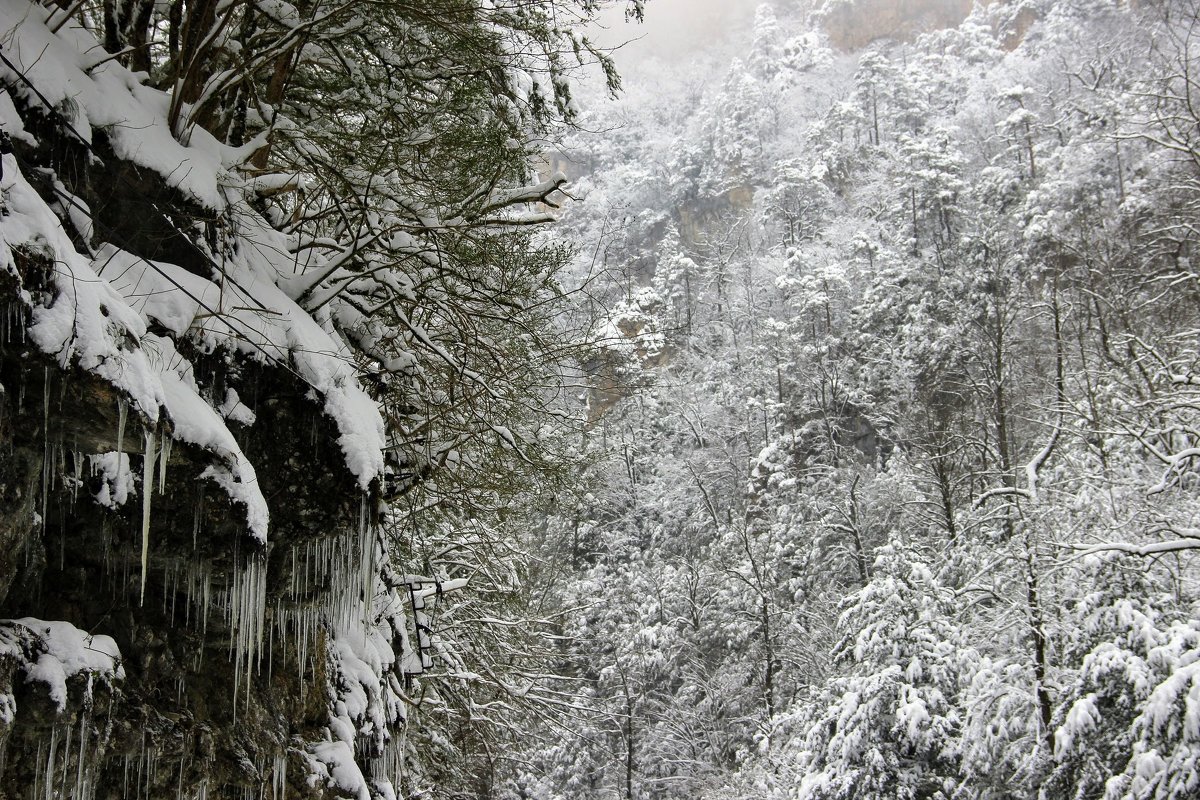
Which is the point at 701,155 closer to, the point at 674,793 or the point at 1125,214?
the point at 1125,214

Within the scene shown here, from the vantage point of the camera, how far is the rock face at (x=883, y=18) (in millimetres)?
52094

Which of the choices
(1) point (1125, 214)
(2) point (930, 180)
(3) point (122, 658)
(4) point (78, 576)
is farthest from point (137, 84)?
(2) point (930, 180)

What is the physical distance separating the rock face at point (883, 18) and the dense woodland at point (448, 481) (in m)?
35.0

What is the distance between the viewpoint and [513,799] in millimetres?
15711

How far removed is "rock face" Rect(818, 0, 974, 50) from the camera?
171ft

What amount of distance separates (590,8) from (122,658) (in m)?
4.57

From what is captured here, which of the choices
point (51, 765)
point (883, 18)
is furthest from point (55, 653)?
point (883, 18)

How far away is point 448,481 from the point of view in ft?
18.2

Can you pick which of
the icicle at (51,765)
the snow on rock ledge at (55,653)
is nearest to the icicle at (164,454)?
the snow on rock ledge at (55,653)

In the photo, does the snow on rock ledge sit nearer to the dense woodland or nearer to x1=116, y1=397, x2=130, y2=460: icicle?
the dense woodland

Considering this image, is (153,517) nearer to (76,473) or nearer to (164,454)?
(76,473)

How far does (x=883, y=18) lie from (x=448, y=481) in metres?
59.0

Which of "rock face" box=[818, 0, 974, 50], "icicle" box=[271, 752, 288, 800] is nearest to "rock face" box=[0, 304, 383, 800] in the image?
"icicle" box=[271, 752, 288, 800]

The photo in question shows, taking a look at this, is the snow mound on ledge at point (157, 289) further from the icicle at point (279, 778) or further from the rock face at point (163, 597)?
the icicle at point (279, 778)
